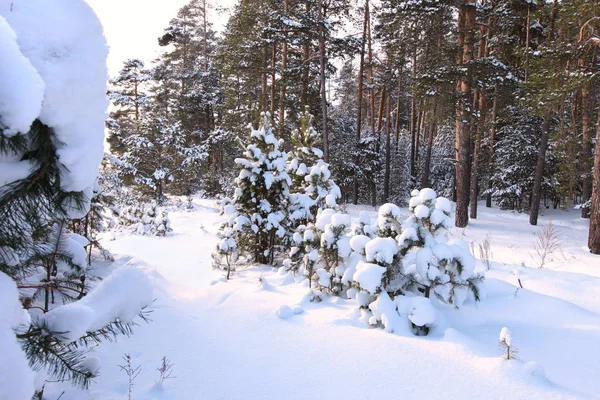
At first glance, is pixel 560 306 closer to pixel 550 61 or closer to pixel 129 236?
pixel 550 61

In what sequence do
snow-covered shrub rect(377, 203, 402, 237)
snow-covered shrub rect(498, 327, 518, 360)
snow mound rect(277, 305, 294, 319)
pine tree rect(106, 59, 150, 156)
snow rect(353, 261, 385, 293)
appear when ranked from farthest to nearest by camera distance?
pine tree rect(106, 59, 150, 156) < snow-covered shrub rect(377, 203, 402, 237) < snow mound rect(277, 305, 294, 319) < snow rect(353, 261, 385, 293) < snow-covered shrub rect(498, 327, 518, 360)

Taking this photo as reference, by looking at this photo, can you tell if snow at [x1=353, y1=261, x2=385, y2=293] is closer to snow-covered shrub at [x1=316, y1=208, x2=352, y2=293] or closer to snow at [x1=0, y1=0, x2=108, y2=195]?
snow-covered shrub at [x1=316, y1=208, x2=352, y2=293]

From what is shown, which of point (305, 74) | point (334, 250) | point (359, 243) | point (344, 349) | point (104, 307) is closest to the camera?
point (104, 307)

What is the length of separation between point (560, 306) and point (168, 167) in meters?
16.5

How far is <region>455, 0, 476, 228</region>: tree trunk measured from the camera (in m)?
9.44

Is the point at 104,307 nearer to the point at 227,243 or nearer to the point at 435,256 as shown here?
the point at 435,256

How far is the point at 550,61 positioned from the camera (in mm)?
8594

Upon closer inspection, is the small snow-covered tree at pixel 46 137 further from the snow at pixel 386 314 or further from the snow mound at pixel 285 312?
the snow at pixel 386 314

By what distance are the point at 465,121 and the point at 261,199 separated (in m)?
7.17

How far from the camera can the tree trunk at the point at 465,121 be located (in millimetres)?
9438

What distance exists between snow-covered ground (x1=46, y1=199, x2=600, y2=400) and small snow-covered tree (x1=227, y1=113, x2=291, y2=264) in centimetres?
144

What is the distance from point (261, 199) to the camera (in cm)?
603

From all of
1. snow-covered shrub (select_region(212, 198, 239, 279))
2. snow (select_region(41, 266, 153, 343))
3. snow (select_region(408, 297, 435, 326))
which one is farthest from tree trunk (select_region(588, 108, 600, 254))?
snow (select_region(41, 266, 153, 343))

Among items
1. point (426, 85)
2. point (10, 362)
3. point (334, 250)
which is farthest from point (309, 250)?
point (426, 85)
